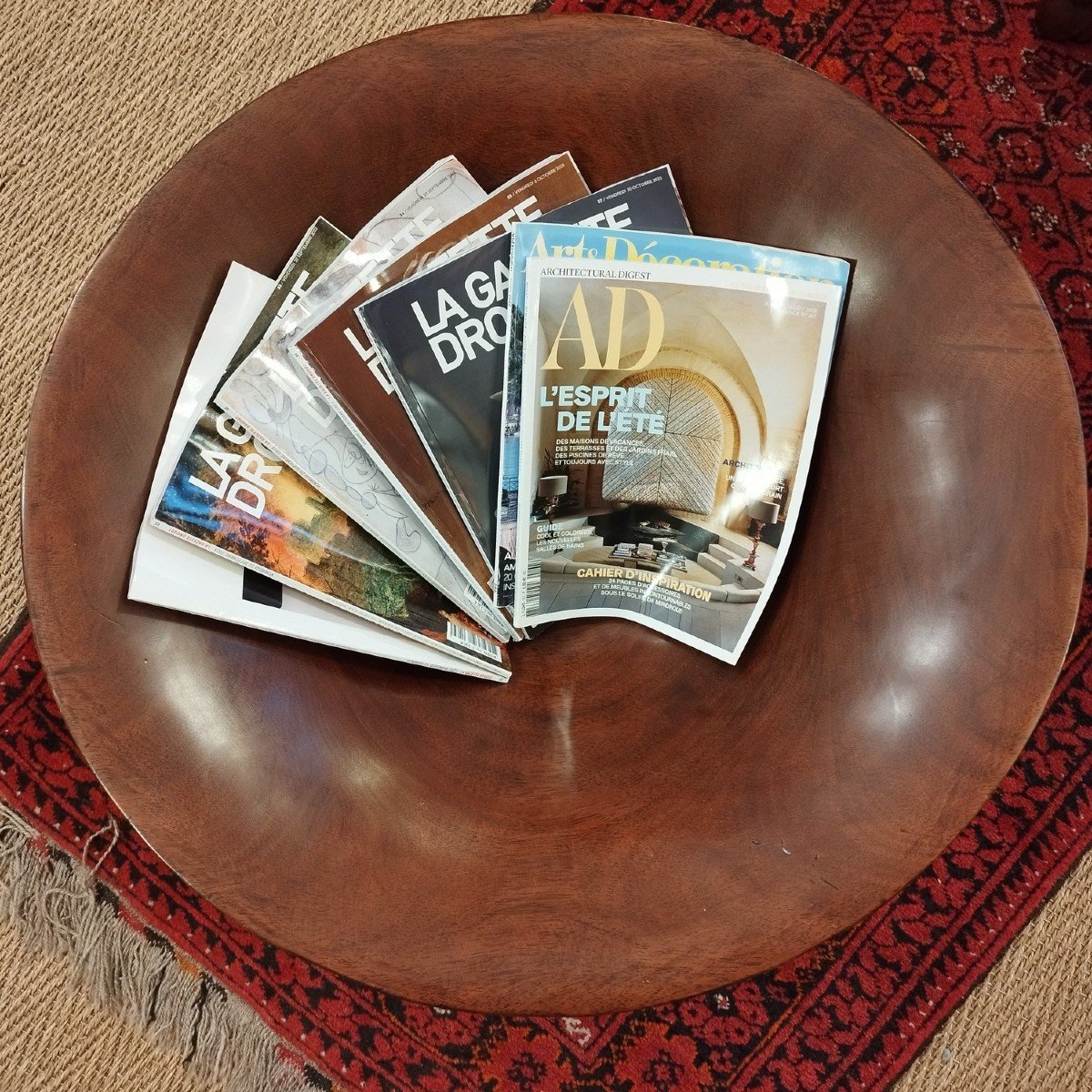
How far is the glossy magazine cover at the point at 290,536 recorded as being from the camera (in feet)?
1.95

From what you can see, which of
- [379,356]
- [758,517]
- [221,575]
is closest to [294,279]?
[379,356]

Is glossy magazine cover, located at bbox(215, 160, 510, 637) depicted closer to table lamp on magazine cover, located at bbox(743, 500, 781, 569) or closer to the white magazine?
the white magazine

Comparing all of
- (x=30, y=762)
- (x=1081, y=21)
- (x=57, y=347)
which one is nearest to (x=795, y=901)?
(x=57, y=347)

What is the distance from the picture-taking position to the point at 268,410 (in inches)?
24.0

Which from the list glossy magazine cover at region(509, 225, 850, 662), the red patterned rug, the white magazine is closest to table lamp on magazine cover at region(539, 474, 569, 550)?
glossy magazine cover at region(509, 225, 850, 662)

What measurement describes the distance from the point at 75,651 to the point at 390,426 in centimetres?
23

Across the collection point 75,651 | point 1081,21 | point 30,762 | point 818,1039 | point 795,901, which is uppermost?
point 1081,21

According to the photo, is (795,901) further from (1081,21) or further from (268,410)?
(1081,21)

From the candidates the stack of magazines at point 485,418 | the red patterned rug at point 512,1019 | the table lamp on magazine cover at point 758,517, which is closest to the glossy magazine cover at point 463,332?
the stack of magazines at point 485,418

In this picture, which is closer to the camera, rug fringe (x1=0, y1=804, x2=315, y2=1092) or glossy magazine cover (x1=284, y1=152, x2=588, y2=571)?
glossy magazine cover (x1=284, y1=152, x2=588, y2=571)

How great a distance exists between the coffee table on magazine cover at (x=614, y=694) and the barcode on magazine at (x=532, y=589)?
0.07 meters

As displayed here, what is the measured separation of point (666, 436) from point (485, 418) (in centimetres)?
12

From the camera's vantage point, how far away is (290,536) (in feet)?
2.01

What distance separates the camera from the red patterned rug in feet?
2.85
